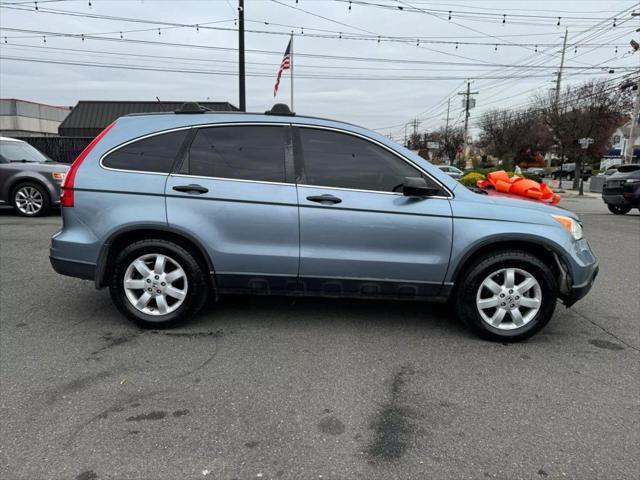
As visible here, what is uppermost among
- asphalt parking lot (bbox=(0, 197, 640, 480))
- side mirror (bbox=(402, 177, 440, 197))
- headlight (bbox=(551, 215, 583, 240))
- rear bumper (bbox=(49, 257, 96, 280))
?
side mirror (bbox=(402, 177, 440, 197))

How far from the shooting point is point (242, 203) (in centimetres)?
375

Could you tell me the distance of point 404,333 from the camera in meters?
4.05

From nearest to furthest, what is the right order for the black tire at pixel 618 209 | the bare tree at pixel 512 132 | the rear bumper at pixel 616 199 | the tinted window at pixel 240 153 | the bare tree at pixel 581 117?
1. the tinted window at pixel 240 153
2. the rear bumper at pixel 616 199
3. the black tire at pixel 618 209
4. the bare tree at pixel 581 117
5. the bare tree at pixel 512 132

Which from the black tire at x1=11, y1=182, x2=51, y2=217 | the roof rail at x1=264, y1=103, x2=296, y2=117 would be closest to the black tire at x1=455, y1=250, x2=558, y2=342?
the roof rail at x1=264, y1=103, x2=296, y2=117

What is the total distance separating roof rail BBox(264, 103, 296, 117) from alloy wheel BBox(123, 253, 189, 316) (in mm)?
1500

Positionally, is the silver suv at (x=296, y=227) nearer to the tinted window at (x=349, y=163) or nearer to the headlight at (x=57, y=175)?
the tinted window at (x=349, y=163)

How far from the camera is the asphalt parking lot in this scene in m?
2.37

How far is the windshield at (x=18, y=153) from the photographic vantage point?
10.3 metres

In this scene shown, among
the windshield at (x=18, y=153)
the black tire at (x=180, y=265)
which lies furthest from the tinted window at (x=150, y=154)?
the windshield at (x=18, y=153)

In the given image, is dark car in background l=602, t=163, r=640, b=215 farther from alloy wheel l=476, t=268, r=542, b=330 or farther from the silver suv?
alloy wheel l=476, t=268, r=542, b=330

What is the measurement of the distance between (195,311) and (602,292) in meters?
4.64

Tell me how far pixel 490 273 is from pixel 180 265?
253cm

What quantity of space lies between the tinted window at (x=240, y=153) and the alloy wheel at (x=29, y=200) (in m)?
8.24

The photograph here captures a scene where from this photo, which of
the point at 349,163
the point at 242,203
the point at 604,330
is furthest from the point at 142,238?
the point at 604,330
